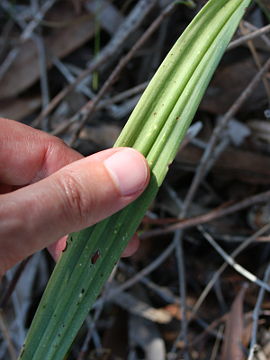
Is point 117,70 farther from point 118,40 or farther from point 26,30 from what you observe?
point 26,30

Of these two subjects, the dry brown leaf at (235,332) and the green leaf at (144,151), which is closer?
the green leaf at (144,151)

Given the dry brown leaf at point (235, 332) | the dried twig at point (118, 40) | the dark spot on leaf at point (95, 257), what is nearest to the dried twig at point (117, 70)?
the dried twig at point (118, 40)

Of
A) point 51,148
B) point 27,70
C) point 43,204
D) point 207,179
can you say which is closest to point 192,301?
point 207,179

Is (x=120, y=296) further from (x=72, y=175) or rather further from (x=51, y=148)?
(x=72, y=175)

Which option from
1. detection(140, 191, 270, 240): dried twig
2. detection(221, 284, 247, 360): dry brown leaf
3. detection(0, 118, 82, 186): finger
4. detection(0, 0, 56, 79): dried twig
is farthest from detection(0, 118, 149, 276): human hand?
detection(0, 0, 56, 79): dried twig

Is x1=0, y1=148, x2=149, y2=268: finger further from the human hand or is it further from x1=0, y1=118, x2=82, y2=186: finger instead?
x1=0, y1=118, x2=82, y2=186: finger

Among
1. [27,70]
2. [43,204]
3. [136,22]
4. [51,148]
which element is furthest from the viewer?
[27,70]

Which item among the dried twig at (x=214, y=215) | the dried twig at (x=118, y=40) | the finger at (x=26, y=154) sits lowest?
the dried twig at (x=214, y=215)

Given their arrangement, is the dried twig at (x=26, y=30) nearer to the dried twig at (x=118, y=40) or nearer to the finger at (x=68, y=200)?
the dried twig at (x=118, y=40)

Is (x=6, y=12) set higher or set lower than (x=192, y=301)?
higher
